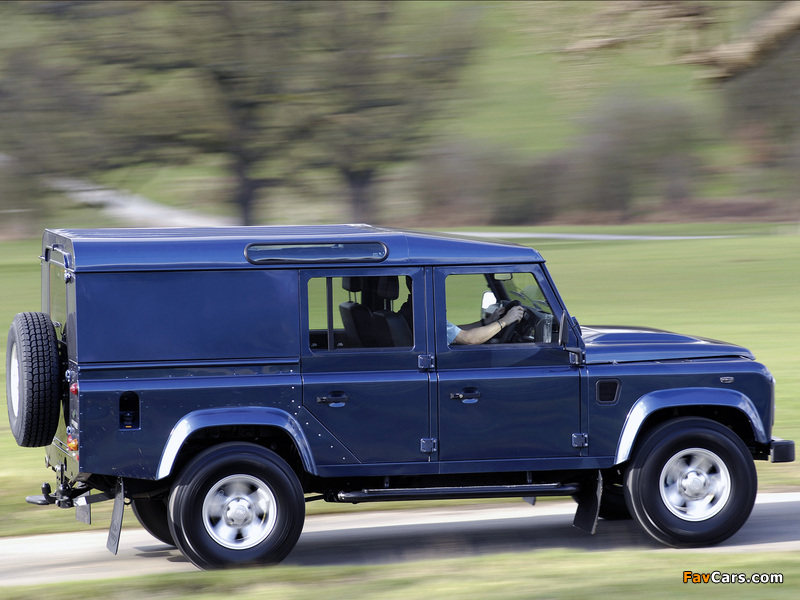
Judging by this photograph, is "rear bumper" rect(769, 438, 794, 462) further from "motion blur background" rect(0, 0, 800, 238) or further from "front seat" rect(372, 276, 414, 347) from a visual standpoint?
"motion blur background" rect(0, 0, 800, 238)

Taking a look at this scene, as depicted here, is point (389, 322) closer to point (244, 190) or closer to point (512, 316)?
point (512, 316)

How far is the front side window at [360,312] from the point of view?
639cm

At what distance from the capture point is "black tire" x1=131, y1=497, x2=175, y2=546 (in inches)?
278

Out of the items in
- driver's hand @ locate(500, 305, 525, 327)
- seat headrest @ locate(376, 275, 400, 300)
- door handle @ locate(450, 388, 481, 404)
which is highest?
seat headrest @ locate(376, 275, 400, 300)

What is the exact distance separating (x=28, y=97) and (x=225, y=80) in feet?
14.0

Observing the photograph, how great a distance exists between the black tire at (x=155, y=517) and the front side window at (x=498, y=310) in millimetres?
2218

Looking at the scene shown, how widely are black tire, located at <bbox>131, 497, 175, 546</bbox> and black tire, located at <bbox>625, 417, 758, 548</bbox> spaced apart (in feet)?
9.54

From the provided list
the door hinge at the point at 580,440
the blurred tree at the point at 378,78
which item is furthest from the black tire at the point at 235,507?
the blurred tree at the point at 378,78

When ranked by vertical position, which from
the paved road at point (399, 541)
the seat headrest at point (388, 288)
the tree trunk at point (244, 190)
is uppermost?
the tree trunk at point (244, 190)

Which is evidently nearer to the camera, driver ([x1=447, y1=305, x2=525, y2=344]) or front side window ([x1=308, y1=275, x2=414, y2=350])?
front side window ([x1=308, y1=275, x2=414, y2=350])

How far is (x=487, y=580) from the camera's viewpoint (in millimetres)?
5566

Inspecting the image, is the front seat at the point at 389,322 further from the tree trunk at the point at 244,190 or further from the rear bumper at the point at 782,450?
the tree trunk at the point at 244,190

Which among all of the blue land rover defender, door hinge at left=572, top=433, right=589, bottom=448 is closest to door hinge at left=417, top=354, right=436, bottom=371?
the blue land rover defender

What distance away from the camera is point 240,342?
6.26m
